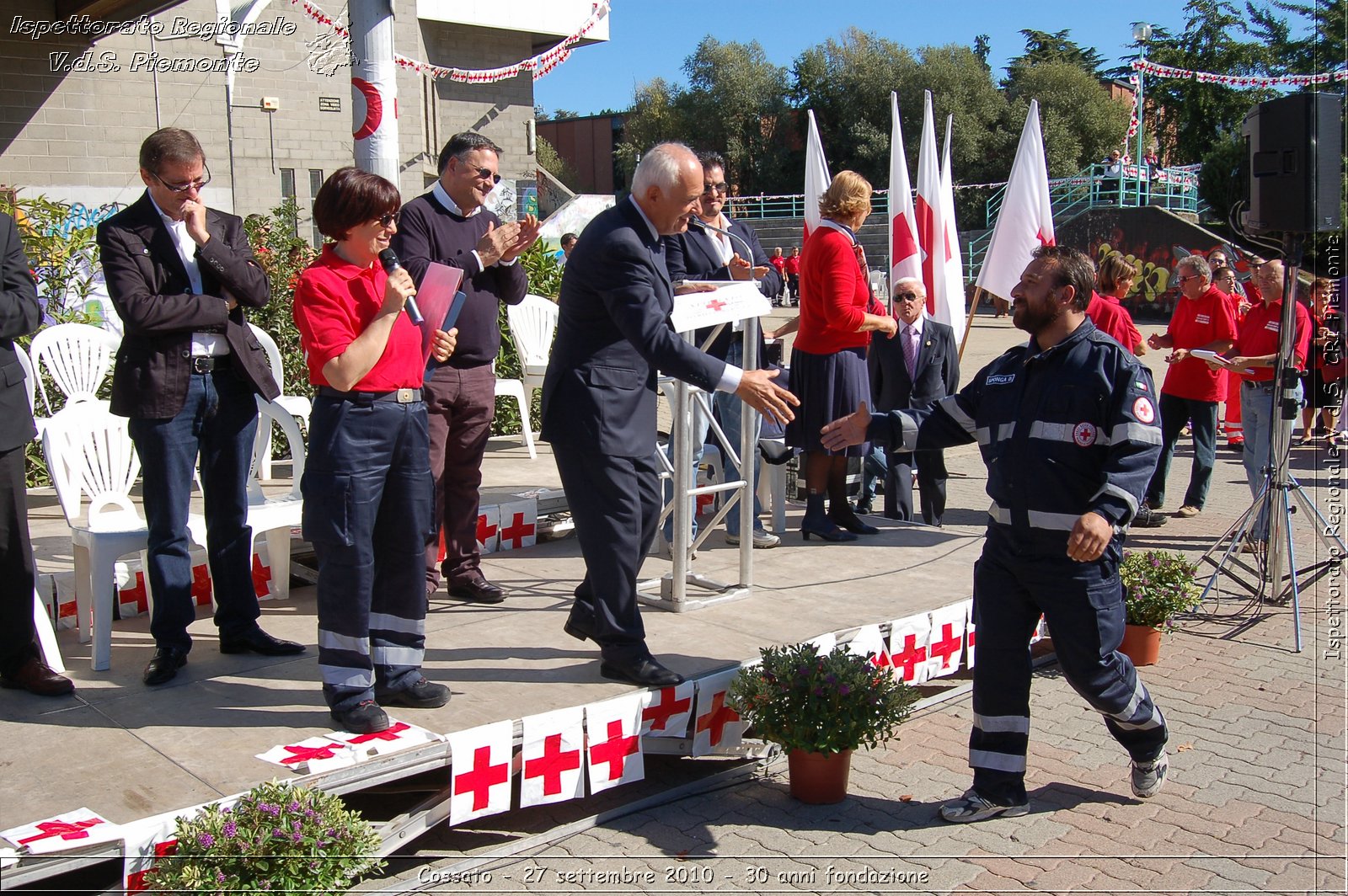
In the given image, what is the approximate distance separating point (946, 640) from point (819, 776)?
56.1 inches

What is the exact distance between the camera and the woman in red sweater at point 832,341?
6246 millimetres

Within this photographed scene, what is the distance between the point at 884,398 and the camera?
7.93m

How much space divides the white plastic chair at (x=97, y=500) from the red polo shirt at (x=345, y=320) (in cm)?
129

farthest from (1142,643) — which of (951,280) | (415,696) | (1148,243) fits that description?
(1148,243)

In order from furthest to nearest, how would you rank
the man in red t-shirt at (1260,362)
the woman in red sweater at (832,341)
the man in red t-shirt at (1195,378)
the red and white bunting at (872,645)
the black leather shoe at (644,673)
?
Answer: the man in red t-shirt at (1195,378) → the man in red t-shirt at (1260,362) → the woman in red sweater at (832,341) → the red and white bunting at (872,645) → the black leather shoe at (644,673)

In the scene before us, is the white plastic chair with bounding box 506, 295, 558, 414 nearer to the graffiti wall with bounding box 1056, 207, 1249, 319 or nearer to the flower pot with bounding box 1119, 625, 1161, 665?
the flower pot with bounding box 1119, 625, 1161, 665

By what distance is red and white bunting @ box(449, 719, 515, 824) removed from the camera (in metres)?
3.73

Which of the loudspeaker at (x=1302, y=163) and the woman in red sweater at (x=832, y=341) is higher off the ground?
the loudspeaker at (x=1302, y=163)

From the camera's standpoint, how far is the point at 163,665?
14.2 feet

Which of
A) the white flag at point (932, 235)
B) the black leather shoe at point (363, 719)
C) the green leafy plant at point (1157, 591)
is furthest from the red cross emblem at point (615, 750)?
the white flag at point (932, 235)

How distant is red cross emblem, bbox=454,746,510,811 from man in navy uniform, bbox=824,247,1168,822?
1555mm

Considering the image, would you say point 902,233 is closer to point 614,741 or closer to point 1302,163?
point 1302,163

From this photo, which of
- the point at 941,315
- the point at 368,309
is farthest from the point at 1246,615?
the point at 368,309

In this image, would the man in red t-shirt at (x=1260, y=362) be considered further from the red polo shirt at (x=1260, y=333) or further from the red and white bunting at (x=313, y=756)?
the red and white bunting at (x=313, y=756)
